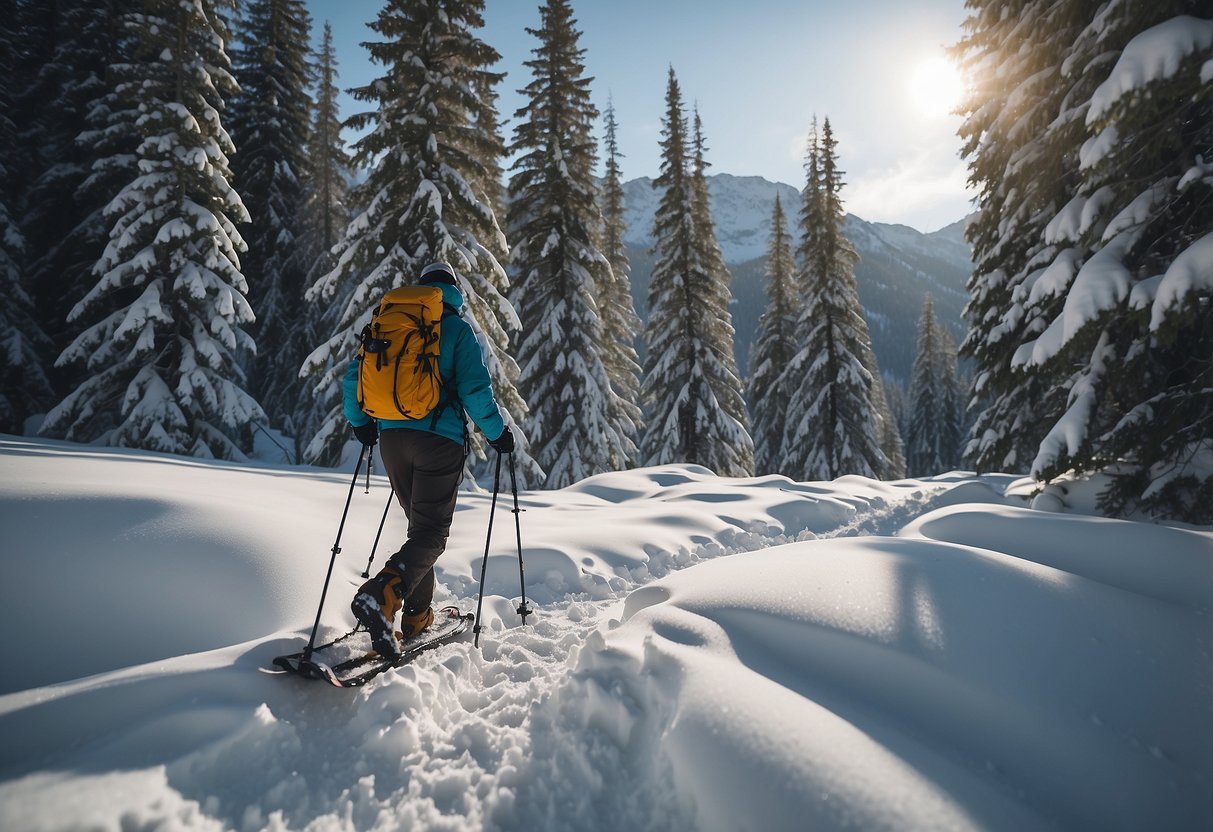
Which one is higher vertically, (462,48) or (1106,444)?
(462,48)

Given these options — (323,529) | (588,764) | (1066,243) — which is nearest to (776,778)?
(588,764)

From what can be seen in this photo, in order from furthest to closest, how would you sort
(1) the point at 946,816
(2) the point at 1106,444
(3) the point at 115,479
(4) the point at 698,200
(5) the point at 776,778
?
(4) the point at 698,200 → (2) the point at 1106,444 → (3) the point at 115,479 → (5) the point at 776,778 → (1) the point at 946,816

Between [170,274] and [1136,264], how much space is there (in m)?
17.6

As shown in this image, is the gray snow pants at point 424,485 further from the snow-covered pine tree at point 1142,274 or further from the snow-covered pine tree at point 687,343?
the snow-covered pine tree at point 687,343

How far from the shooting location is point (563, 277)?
635 inches

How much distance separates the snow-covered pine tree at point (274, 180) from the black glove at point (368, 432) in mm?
19959

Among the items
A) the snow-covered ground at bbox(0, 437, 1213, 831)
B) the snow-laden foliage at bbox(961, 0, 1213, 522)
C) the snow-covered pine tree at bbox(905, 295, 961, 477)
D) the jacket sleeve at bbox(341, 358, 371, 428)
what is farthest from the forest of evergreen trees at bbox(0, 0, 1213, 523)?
the snow-covered pine tree at bbox(905, 295, 961, 477)

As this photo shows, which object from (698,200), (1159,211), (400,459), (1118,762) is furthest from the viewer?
(698,200)

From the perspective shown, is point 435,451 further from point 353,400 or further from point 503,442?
point 353,400

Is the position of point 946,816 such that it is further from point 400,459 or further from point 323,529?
point 323,529

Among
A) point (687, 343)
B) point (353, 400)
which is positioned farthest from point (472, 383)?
point (687, 343)

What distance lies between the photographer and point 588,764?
2.40m

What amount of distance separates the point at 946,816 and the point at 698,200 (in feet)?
71.6

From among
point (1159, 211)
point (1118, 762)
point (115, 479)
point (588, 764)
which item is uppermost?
point (1159, 211)
